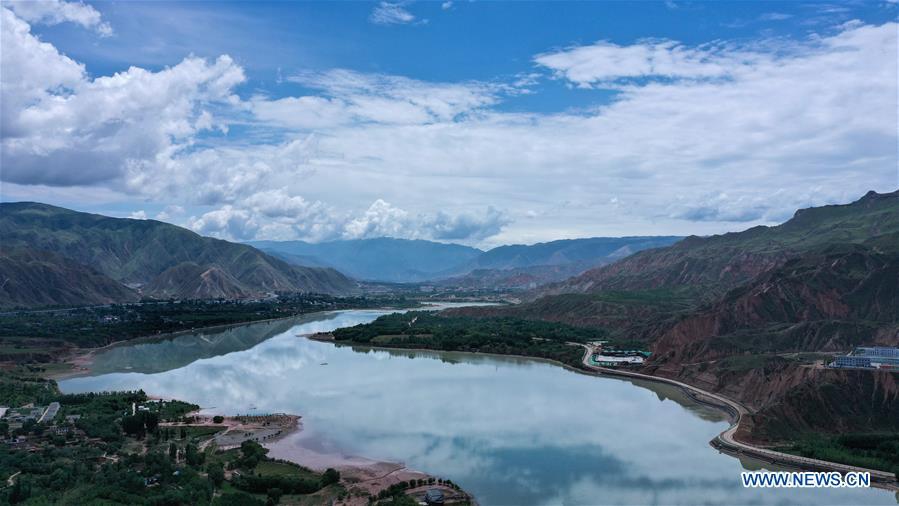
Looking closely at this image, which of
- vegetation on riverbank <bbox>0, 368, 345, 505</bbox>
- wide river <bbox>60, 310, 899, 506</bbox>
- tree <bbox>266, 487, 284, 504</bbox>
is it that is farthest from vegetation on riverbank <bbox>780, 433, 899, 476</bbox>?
tree <bbox>266, 487, 284, 504</bbox>

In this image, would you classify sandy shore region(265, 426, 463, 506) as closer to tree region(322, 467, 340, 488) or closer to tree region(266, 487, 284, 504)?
tree region(322, 467, 340, 488)

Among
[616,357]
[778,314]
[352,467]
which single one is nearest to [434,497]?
[352,467]

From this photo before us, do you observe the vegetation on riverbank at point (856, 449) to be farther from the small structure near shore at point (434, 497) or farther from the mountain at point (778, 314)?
the small structure near shore at point (434, 497)

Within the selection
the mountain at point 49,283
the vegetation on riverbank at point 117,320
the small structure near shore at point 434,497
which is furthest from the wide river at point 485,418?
the mountain at point 49,283

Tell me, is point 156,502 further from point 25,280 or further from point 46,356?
point 25,280

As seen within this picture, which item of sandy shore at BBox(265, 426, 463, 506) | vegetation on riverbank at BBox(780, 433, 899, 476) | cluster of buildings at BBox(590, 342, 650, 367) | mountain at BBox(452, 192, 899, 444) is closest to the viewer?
sandy shore at BBox(265, 426, 463, 506)

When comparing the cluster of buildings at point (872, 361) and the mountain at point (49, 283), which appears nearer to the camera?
the cluster of buildings at point (872, 361)

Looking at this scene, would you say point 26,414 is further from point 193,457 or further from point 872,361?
point 872,361
